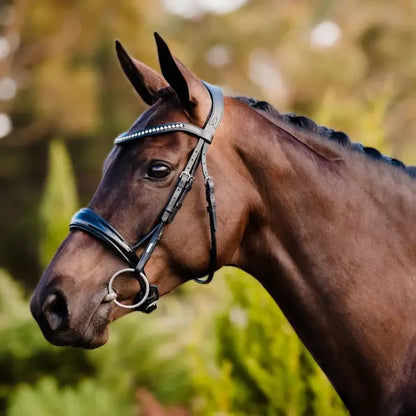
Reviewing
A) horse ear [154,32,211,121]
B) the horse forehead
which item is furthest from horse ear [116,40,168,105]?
horse ear [154,32,211,121]

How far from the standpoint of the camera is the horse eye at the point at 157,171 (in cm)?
239

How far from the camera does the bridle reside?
2.33m

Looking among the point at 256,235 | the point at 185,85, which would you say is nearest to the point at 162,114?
the point at 185,85

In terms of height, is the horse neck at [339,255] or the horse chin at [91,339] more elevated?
the horse neck at [339,255]

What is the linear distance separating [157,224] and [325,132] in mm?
712

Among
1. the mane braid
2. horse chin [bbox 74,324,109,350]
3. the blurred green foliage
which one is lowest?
the blurred green foliage

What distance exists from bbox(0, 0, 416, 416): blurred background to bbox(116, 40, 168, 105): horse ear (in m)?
2.14

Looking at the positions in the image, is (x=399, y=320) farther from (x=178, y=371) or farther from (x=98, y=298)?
(x=178, y=371)

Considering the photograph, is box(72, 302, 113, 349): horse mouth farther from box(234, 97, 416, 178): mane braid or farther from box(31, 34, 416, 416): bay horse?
box(234, 97, 416, 178): mane braid

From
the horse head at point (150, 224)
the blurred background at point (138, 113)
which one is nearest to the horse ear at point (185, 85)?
the horse head at point (150, 224)

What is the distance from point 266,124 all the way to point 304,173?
228 millimetres

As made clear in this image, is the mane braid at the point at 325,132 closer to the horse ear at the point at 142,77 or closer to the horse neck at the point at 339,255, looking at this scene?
the horse neck at the point at 339,255

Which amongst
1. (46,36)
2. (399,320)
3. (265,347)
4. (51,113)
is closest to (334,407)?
(265,347)

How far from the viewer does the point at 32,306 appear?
231cm
